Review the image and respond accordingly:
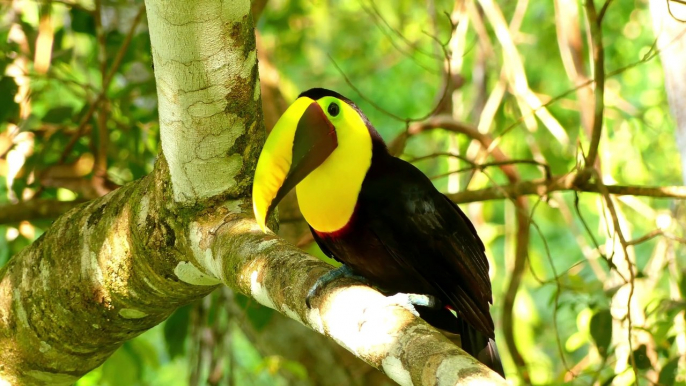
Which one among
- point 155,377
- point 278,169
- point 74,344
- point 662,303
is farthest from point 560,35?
point 155,377

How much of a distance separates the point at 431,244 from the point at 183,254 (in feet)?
2.08

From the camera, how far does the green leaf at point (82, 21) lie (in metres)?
2.87

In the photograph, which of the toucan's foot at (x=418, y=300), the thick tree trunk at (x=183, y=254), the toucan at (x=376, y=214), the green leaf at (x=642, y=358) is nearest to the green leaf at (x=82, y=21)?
the thick tree trunk at (x=183, y=254)

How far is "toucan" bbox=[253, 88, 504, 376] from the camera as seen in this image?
1.89 meters

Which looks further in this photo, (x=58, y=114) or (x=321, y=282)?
(x=58, y=114)

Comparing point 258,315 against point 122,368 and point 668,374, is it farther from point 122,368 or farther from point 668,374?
point 668,374

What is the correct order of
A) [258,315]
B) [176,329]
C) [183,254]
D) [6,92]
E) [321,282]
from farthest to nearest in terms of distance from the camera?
[176,329], [258,315], [6,92], [183,254], [321,282]

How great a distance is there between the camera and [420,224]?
1.99m

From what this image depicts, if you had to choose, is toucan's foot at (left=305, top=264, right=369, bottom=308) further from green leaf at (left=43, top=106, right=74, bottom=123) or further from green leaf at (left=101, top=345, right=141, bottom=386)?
green leaf at (left=43, top=106, right=74, bottom=123)

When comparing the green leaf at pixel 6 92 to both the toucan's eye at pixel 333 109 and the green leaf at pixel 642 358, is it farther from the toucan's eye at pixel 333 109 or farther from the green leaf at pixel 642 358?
the green leaf at pixel 642 358

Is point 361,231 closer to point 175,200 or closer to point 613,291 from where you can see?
point 175,200

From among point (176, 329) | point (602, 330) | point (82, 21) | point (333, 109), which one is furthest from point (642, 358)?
point (82, 21)

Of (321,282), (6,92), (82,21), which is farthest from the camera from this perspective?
(82,21)

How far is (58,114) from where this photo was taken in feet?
9.04
